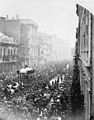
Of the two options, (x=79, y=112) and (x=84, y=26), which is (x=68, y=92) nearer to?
(x=79, y=112)

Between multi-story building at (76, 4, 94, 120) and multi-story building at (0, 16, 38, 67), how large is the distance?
0.19 meters

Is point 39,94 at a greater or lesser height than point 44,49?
lesser

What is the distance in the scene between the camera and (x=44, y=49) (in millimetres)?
952

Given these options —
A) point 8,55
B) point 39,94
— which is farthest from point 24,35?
point 39,94

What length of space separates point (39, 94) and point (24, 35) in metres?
0.26

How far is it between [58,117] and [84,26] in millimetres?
378

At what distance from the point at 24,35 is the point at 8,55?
11cm

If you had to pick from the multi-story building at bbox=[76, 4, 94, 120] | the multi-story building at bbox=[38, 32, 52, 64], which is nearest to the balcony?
the multi-story building at bbox=[38, 32, 52, 64]

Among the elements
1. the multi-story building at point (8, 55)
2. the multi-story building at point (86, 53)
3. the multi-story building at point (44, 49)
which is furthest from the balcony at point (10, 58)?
the multi-story building at point (86, 53)

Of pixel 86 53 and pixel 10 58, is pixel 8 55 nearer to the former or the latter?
pixel 10 58

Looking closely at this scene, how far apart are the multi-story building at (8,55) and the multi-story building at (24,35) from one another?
0.07 ft

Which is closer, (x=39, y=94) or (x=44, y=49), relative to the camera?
(x=39, y=94)

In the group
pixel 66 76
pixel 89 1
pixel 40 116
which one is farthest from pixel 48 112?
pixel 89 1

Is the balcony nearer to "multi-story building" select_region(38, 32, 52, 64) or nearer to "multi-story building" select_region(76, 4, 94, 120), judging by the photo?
"multi-story building" select_region(38, 32, 52, 64)
